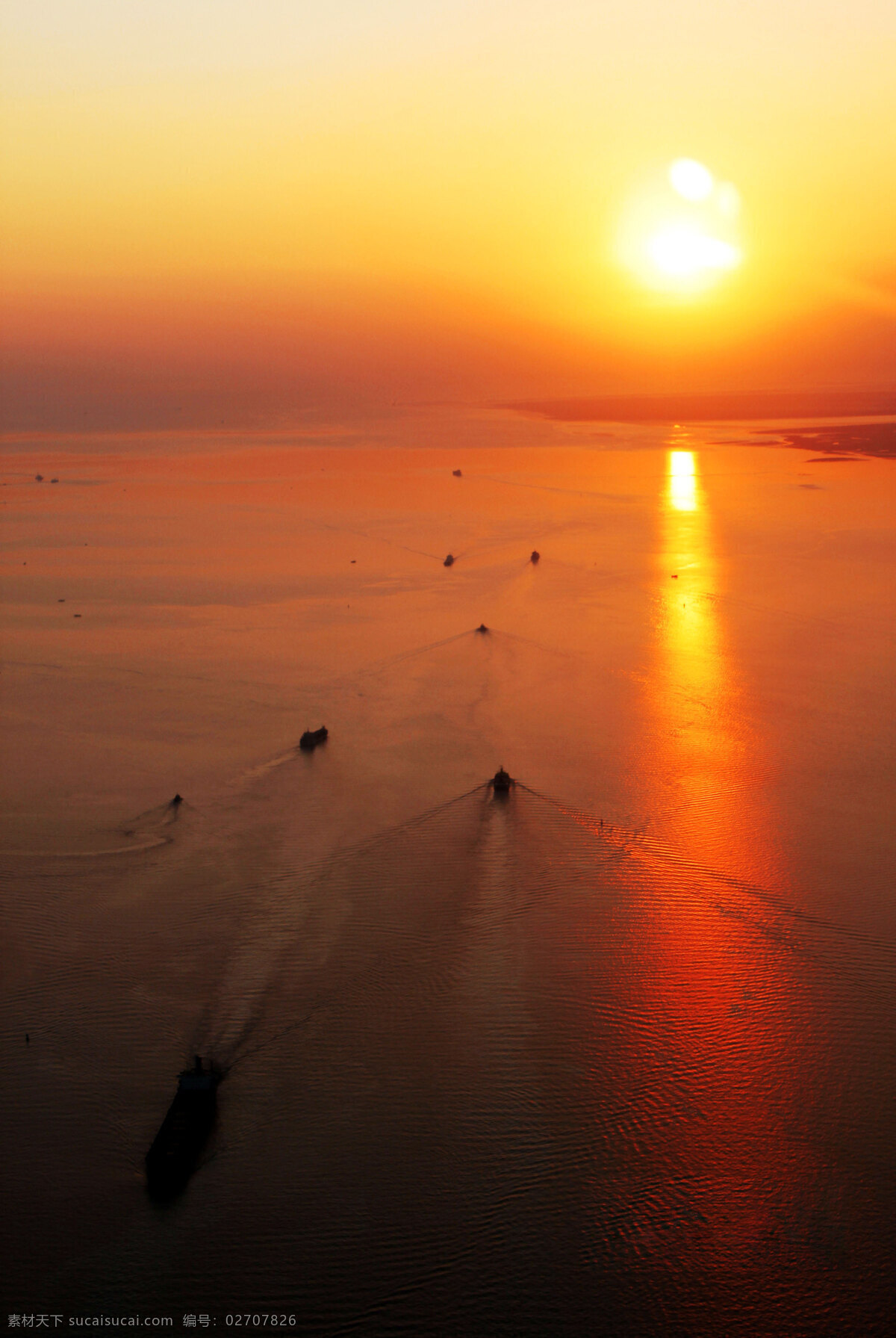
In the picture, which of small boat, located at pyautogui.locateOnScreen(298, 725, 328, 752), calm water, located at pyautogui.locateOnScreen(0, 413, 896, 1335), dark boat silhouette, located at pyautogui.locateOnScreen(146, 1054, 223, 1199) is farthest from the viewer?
small boat, located at pyautogui.locateOnScreen(298, 725, 328, 752)

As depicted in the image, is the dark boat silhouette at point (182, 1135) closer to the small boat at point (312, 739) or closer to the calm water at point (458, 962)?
the calm water at point (458, 962)

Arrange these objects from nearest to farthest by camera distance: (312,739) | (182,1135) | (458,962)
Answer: (182,1135), (458,962), (312,739)

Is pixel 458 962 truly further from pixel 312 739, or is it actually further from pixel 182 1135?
pixel 312 739

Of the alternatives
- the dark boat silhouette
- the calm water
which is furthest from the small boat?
the dark boat silhouette

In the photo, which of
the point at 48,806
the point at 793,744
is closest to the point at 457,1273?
the point at 48,806

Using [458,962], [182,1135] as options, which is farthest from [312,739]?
[182,1135]

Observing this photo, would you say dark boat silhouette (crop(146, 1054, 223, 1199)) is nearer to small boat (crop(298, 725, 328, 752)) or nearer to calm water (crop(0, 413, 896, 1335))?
calm water (crop(0, 413, 896, 1335))
